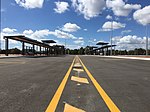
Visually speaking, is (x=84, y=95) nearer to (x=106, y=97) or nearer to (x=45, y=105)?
(x=106, y=97)

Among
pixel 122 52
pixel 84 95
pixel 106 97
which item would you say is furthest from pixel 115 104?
pixel 122 52

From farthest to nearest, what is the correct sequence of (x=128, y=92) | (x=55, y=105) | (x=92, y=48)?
(x=92, y=48) < (x=128, y=92) < (x=55, y=105)

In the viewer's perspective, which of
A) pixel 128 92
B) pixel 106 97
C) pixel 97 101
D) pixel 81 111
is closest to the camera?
pixel 81 111

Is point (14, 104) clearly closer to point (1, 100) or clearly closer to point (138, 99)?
point (1, 100)

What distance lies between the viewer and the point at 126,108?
4.70 meters

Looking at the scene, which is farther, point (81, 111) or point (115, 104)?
point (115, 104)

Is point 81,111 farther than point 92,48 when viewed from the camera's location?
No

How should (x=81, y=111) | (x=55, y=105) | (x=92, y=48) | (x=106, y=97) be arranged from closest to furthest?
(x=81, y=111)
(x=55, y=105)
(x=106, y=97)
(x=92, y=48)

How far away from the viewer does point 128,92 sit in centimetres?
654

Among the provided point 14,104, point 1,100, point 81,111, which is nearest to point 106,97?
point 81,111

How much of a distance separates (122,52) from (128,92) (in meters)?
186

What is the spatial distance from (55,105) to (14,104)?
3.38ft

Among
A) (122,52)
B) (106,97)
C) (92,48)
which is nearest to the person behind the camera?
(106,97)

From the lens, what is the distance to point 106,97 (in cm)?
582
